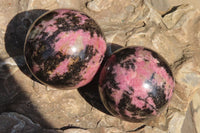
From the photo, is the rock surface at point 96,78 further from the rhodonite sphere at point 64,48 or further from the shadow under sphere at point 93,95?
the rhodonite sphere at point 64,48

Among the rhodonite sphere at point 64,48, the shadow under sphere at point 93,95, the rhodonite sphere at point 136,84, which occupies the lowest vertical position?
the shadow under sphere at point 93,95

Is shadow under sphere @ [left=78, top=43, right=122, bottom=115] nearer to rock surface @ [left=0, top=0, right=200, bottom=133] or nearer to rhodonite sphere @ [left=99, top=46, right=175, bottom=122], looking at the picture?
rock surface @ [left=0, top=0, right=200, bottom=133]

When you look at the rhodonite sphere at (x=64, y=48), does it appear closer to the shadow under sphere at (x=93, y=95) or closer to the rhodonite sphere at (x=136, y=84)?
the rhodonite sphere at (x=136, y=84)

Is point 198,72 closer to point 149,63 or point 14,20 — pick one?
point 149,63

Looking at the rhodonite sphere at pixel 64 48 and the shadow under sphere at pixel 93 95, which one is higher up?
the rhodonite sphere at pixel 64 48

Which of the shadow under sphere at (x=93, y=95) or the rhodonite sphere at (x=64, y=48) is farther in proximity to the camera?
the shadow under sphere at (x=93, y=95)

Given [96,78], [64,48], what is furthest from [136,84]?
[64,48]

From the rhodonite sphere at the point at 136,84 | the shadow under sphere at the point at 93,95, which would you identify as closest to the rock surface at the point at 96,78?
the shadow under sphere at the point at 93,95

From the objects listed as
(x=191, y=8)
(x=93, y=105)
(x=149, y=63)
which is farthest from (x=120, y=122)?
(x=191, y=8)
